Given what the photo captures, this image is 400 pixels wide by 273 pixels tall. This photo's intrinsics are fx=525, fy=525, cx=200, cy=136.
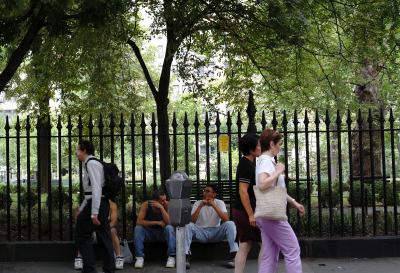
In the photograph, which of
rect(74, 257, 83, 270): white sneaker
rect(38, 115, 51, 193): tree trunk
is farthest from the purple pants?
rect(38, 115, 51, 193): tree trunk

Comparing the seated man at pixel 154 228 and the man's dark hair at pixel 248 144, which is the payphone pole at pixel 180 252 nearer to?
the man's dark hair at pixel 248 144

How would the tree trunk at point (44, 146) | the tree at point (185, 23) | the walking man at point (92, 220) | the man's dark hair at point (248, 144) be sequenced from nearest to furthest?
the man's dark hair at point (248, 144) → the walking man at point (92, 220) → the tree trunk at point (44, 146) → the tree at point (185, 23)

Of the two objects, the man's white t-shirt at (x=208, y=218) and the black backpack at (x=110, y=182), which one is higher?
the black backpack at (x=110, y=182)

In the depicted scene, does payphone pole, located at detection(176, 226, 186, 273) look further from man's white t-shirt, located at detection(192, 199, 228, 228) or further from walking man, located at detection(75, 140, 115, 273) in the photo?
man's white t-shirt, located at detection(192, 199, 228, 228)

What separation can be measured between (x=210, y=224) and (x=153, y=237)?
848 millimetres

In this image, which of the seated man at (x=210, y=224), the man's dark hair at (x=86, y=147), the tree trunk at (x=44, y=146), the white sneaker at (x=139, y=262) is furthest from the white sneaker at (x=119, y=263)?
the man's dark hair at (x=86, y=147)

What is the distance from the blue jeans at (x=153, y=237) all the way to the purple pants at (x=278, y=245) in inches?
87.7

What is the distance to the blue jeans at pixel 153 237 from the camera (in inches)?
287

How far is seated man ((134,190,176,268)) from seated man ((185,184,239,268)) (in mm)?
248

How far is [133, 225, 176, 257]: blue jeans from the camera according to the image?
7277 millimetres

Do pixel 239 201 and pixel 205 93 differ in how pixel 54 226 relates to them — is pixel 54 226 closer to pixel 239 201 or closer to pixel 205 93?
pixel 239 201

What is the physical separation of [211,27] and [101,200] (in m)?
5.31

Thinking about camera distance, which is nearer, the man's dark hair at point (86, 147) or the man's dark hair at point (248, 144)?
the man's dark hair at point (248, 144)

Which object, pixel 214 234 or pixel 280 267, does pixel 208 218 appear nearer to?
pixel 214 234
